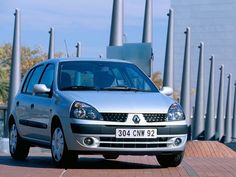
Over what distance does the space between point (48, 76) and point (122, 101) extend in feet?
6.27

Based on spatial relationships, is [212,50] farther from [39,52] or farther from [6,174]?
[6,174]

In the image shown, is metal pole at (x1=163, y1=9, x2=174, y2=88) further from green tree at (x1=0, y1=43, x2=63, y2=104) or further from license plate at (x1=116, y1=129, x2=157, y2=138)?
green tree at (x1=0, y1=43, x2=63, y2=104)

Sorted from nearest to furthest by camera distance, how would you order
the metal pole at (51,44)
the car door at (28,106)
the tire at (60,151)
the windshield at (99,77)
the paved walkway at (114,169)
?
the paved walkway at (114,169), the tire at (60,151), the windshield at (99,77), the car door at (28,106), the metal pole at (51,44)

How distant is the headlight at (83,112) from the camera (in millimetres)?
10016

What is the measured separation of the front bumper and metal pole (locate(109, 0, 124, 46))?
19348 mm

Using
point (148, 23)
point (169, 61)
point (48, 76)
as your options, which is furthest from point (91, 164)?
point (169, 61)

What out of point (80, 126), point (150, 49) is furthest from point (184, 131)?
point (150, 49)

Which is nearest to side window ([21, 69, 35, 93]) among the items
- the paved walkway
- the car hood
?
the paved walkway

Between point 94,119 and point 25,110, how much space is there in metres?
2.36

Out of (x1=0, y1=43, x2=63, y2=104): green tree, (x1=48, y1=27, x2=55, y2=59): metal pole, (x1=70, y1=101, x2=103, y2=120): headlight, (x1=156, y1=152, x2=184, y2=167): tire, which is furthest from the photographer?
(x1=0, y1=43, x2=63, y2=104): green tree

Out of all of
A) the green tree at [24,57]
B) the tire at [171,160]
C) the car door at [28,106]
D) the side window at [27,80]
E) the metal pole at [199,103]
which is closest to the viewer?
the tire at [171,160]

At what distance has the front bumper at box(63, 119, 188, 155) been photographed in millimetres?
10023

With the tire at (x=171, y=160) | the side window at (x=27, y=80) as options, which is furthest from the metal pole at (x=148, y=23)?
the tire at (x=171, y=160)

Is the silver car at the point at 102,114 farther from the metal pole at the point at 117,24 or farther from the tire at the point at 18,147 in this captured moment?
the metal pole at the point at 117,24
